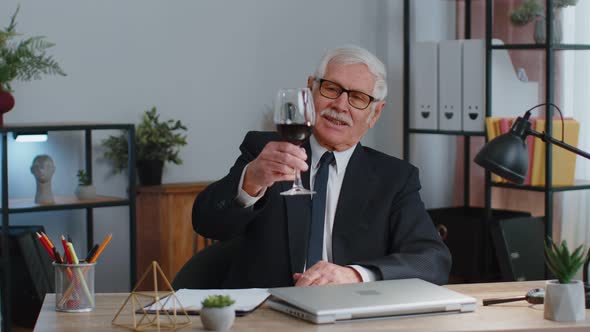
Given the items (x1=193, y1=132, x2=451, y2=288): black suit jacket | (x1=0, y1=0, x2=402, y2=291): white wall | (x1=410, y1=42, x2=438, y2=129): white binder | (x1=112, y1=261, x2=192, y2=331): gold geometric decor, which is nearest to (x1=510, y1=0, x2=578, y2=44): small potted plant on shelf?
(x1=410, y1=42, x2=438, y2=129): white binder

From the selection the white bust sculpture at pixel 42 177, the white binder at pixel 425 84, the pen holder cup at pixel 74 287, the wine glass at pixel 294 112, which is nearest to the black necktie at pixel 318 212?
the wine glass at pixel 294 112

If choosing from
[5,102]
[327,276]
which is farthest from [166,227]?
[327,276]

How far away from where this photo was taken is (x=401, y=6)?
5.06 meters

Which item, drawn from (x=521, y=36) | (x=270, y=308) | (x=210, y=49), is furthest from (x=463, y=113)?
(x=270, y=308)

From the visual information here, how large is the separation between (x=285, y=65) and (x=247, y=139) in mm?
2104

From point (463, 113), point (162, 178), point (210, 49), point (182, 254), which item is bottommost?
point (182, 254)

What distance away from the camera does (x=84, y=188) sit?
4012mm

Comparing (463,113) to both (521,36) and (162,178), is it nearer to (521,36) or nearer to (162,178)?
(521,36)

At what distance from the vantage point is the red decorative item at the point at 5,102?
3725 mm

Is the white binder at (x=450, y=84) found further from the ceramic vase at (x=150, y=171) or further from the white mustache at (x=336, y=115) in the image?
the white mustache at (x=336, y=115)

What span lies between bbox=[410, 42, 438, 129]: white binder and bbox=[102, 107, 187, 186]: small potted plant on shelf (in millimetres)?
1270

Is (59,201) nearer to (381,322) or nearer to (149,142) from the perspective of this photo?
(149,142)

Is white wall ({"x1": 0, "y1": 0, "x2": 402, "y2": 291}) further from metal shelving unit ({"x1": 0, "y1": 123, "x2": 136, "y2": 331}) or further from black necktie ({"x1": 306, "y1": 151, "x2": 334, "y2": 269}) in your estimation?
black necktie ({"x1": 306, "y1": 151, "x2": 334, "y2": 269})

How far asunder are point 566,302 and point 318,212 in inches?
32.8
